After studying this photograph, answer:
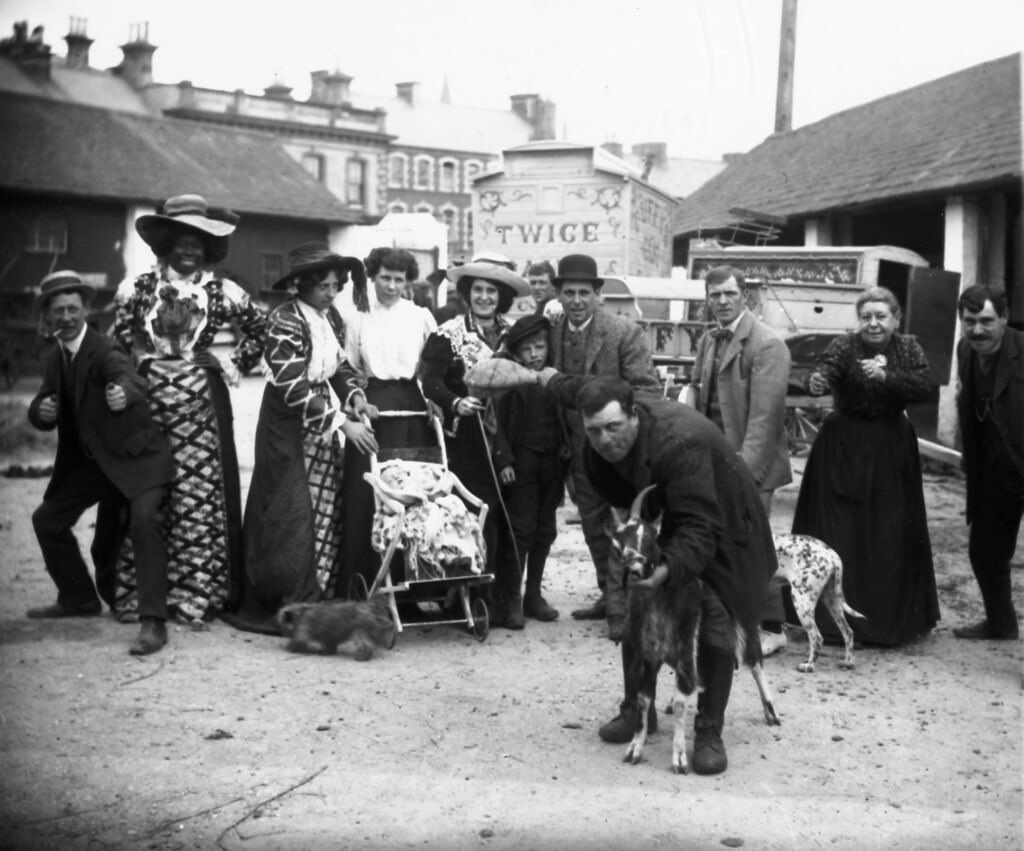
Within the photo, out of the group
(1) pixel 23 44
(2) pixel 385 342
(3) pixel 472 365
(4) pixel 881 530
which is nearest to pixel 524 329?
(3) pixel 472 365

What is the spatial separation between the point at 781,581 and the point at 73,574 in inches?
149

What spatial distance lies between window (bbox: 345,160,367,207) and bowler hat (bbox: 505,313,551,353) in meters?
44.6

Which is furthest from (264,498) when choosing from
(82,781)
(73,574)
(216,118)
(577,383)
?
(216,118)

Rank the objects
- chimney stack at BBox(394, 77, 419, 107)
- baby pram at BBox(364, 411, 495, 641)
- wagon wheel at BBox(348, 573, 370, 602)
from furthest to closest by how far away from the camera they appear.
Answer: chimney stack at BBox(394, 77, 419, 107) < wagon wheel at BBox(348, 573, 370, 602) < baby pram at BBox(364, 411, 495, 641)

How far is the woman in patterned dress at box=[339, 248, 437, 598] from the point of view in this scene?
696 centimetres

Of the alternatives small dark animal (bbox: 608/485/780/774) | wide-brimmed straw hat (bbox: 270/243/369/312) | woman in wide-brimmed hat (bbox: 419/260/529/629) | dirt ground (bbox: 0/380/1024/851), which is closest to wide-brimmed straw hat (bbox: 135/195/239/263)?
wide-brimmed straw hat (bbox: 270/243/369/312)

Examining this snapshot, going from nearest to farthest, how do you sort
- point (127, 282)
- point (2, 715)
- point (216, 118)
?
point (2, 715), point (127, 282), point (216, 118)

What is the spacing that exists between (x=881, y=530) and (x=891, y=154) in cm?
1280

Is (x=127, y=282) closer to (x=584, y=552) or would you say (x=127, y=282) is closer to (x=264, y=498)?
(x=264, y=498)

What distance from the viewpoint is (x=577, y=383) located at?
6.29 metres

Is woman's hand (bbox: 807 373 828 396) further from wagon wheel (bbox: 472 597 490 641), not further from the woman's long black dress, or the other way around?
wagon wheel (bbox: 472 597 490 641)

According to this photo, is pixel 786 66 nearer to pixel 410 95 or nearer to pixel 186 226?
A: pixel 186 226

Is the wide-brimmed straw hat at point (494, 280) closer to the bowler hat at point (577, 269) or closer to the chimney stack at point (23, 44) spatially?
the bowler hat at point (577, 269)

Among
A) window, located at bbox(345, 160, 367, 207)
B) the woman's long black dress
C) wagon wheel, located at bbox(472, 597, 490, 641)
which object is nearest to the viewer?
the woman's long black dress
